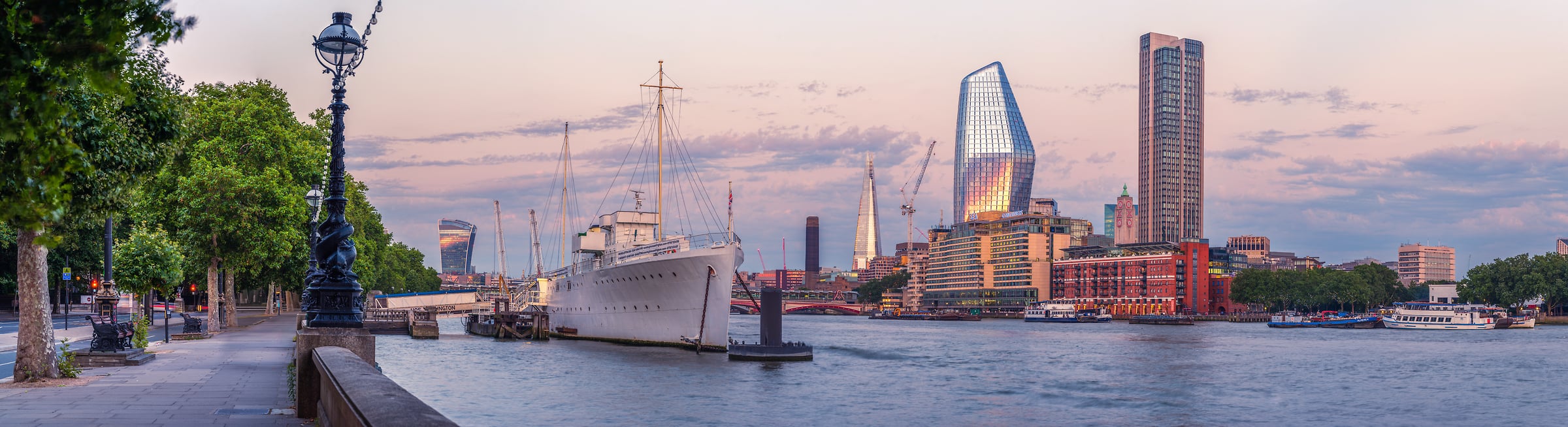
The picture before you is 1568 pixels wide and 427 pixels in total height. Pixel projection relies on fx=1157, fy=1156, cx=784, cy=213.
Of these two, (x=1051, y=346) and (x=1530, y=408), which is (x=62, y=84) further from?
(x=1051, y=346)

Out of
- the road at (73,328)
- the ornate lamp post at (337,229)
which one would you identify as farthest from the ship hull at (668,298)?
the ornate lamp post at (337,229)

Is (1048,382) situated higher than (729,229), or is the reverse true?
(729,229)

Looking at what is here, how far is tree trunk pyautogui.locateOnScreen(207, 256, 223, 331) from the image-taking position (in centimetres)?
5456

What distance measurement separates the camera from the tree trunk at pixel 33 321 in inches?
892

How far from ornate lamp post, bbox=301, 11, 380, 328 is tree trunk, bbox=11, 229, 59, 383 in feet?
22.3

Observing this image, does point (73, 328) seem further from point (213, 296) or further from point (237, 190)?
point (237, 190)

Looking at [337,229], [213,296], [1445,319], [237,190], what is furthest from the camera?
[1445,319]

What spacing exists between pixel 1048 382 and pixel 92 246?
7019 centimetres

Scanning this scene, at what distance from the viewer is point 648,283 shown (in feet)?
249

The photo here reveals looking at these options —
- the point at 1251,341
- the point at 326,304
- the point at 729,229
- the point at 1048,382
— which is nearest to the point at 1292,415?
the point at 1048,382

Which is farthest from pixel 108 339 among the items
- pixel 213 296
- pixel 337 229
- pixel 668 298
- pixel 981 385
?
pixel 668 298

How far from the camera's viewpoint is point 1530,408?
172 feet

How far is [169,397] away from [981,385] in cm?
4736

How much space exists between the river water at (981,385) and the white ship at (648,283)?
2.15 metres
